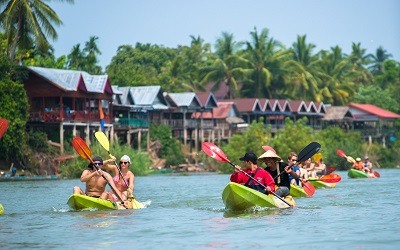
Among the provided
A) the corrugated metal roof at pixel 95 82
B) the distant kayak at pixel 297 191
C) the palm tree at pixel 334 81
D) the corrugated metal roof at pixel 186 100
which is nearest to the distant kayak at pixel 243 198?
the distant kayak at pixel 297 191

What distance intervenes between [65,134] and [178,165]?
26.2 feet

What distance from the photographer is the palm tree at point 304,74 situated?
242 feet

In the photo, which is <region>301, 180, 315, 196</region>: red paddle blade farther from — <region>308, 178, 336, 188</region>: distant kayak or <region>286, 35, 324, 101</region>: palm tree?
<region>286, 35, 324, 101</region>: palm tree

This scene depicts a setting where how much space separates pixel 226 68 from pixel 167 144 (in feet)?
42.2

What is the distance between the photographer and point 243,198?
705 inches

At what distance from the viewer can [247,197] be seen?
17906 mm

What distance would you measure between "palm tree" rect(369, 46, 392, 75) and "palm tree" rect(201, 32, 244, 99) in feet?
92.0

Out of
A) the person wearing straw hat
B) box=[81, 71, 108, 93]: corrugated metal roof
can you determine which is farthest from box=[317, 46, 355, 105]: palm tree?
the person wearing straw hat

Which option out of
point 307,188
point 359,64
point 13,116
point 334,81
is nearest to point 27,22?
point 13,116

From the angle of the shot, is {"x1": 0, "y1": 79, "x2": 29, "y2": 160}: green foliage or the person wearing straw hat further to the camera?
{"x1": 0, "y1": 79, "x2": 29, "y2": 160}: green foliage

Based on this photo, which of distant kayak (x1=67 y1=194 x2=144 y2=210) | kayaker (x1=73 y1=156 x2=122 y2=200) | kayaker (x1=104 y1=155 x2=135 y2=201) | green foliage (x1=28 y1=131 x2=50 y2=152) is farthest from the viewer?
green foliage (x1=28 y1=131 x2=50 y2=152)

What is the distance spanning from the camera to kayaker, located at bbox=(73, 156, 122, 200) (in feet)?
61.2

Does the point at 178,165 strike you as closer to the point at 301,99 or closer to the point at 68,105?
the point at 68,105

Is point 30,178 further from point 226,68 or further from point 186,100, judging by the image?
point 226,68
